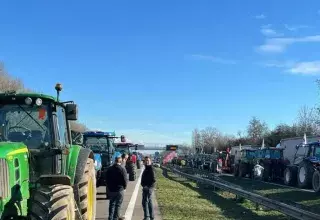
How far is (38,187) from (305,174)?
19.9 meters

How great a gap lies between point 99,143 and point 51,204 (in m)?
15.8

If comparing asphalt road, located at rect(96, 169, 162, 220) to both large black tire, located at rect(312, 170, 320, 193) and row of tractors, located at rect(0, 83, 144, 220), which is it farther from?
A: large black tire, located at rect(312, 170, 320, 193)

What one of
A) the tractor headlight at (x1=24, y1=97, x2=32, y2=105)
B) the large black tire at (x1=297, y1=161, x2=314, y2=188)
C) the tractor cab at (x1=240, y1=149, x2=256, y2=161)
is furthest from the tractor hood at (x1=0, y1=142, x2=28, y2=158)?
the tractor cab at (x1=240, y1=149, x2=256, y2=161)

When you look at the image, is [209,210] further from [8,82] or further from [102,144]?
[8,82]

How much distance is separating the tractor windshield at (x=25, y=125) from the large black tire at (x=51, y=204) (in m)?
1.27

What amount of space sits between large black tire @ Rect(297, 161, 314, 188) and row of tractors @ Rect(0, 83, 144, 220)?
55.5 ft

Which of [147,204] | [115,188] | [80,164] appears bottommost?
[147,204]

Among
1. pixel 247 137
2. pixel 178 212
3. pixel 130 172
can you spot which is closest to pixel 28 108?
pixel 178 212

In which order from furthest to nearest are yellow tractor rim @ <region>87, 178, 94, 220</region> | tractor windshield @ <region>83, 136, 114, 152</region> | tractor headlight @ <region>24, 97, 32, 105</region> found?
1. tractor windshield @ <region>83, 136, 114, 152</region>
2. yellow tractor rim @ <region>87, 178, 94, 220</region>
3. tractor headlight @ <region>24, 97, 32, 105</region>

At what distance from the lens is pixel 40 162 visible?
8.50 metres

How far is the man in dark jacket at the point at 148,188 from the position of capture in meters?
13.1

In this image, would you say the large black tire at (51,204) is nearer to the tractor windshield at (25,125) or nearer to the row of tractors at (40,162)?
the row of tractors at (40,162)

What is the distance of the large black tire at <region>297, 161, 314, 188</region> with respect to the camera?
25062 millimetres

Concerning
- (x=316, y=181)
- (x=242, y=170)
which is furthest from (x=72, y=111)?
(x=242, y=170)
